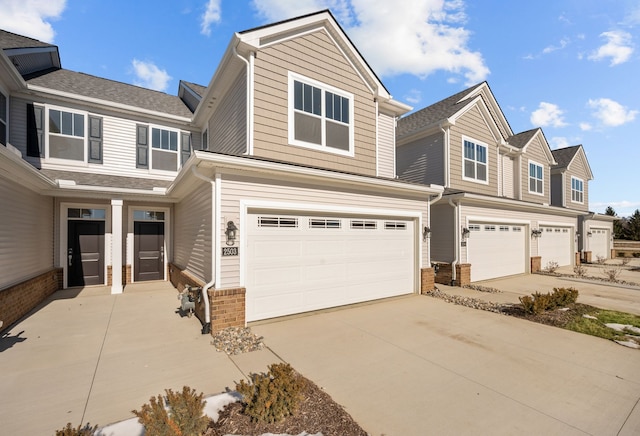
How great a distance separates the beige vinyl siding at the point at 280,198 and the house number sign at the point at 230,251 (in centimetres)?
8

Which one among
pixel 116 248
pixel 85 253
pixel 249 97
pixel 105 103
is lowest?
pixel 85 253

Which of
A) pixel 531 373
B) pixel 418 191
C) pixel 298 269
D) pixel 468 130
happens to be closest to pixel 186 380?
pixel 298 269

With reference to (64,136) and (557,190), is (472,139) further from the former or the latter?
(64,136)

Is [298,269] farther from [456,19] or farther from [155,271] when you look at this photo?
[456,19]

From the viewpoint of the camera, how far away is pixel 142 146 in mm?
11086

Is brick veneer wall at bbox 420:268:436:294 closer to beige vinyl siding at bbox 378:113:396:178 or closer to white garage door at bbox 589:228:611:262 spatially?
beige vinyl siding at bbox 378:113:396:178

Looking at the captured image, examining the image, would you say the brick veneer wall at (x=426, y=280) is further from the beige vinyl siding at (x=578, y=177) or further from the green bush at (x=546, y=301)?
the beige vinyl siding at (x=578, y=177)

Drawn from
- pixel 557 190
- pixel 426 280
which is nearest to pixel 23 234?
pixel 426 280

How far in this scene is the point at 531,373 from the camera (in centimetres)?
417

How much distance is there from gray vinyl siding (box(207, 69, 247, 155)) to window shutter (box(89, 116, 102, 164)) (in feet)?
13.6

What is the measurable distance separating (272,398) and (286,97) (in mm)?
6756

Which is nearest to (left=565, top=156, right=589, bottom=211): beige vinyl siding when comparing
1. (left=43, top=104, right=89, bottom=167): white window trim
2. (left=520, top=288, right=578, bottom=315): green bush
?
(left=520, top=288, right=578, bottom=315): green bush

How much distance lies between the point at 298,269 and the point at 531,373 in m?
4.46

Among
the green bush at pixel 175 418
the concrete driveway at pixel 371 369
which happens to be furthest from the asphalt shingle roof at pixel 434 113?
the green bush at pixel 175 418
